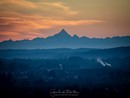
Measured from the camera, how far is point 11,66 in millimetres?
5367

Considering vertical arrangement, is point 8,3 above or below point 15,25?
above

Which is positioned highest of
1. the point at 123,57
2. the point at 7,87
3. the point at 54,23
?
the point at 54,23

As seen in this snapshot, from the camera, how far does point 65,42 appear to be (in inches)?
216

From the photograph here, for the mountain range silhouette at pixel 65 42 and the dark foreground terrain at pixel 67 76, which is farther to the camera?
the mountain range silhouette at pixel 65 42

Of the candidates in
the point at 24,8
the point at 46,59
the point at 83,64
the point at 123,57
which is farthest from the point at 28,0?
the point at 123,57

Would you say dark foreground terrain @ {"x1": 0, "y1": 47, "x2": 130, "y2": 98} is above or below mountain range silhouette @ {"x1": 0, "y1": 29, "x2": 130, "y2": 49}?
below

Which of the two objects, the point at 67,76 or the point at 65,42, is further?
the point at 65,42

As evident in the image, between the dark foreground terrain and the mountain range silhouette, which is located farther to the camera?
the mountain range silhouette

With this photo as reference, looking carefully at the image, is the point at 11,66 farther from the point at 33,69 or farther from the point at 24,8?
the point at 24,8

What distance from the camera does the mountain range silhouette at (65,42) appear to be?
539 centimetres

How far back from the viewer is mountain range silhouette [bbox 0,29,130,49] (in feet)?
17.7

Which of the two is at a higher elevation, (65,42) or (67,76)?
(65,42)

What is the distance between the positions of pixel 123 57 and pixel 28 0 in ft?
5.67

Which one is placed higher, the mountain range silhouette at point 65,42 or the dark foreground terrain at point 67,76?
the mountain range silhouette at point 65,42
